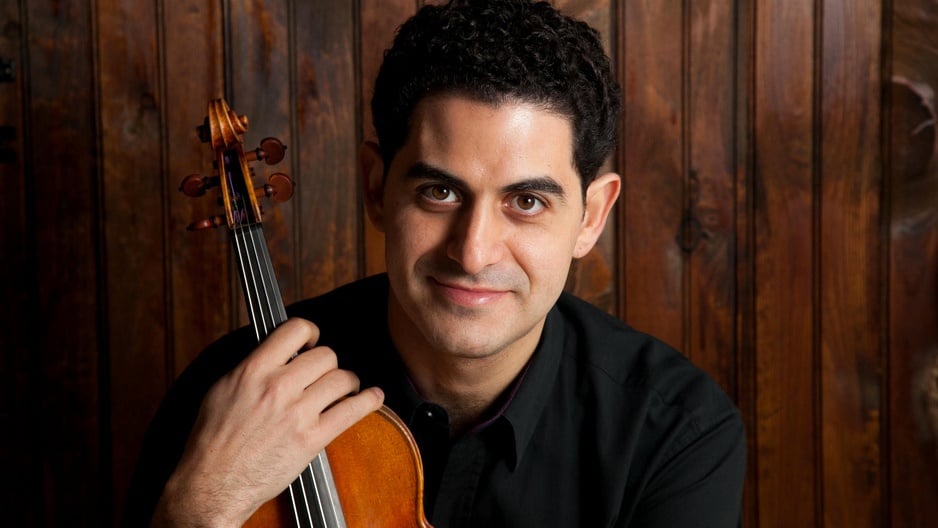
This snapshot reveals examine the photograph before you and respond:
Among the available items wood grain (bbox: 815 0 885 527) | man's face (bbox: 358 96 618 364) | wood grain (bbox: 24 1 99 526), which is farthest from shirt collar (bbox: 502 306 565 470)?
wood grain (bbox: 24 1 99 526)

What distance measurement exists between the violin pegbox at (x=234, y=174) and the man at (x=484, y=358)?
6.9 inches

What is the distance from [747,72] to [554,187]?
3.24 ft

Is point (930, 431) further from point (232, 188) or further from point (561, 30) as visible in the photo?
point (232, 188)

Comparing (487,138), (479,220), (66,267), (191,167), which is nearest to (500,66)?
(487,138)

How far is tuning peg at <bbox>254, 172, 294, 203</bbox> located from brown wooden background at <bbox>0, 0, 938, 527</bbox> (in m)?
0.70

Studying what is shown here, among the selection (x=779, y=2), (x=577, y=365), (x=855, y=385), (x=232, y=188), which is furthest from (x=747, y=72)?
(x=232, y=188)

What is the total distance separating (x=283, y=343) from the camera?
1345 millimetres

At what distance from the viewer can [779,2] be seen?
2.16m

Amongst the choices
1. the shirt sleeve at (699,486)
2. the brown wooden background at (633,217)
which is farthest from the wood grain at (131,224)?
the shirt sleeve at (699,486)

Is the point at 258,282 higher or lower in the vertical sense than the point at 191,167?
lower

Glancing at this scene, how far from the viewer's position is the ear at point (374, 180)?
5.05ft

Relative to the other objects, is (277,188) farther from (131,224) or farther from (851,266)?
(851,266)

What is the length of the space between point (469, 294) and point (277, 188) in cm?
33

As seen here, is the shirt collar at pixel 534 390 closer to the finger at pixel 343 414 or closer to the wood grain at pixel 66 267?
the finger at pixel 343 414
